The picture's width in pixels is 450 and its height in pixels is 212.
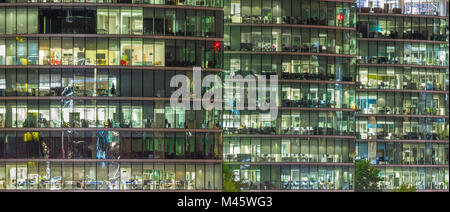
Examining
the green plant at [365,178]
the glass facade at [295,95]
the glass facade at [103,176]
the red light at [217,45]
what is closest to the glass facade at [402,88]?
the green plant at [365,178]

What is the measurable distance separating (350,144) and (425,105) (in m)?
29.9

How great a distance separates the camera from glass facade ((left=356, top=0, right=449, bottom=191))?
559 ft

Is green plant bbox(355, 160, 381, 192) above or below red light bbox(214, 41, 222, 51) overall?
below

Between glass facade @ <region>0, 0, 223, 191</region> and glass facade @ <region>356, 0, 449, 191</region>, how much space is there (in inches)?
2255

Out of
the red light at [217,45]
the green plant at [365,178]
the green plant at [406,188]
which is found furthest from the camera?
the green plant at [406,188]

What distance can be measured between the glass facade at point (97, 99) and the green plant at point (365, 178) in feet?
156

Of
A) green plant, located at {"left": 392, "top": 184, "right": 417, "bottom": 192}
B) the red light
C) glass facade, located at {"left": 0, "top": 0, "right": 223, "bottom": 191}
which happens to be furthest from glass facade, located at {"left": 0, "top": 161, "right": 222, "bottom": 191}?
green plant, located at {"left": 392, "top": 184, "right": 417, "bottom": 192}

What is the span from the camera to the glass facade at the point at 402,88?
170 m

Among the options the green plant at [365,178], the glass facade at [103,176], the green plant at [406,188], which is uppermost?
the glass facade at [103,176]

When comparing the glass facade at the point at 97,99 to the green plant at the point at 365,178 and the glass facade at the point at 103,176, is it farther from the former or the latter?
the green plant at the point at 365,178

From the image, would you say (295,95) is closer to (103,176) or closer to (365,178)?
(365,178)

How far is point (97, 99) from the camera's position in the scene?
388 feet

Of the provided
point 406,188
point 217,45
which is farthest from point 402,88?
point 217,45

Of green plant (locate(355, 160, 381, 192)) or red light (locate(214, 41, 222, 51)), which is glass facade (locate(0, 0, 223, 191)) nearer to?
red light (locate(214, 41, 222, 51))
